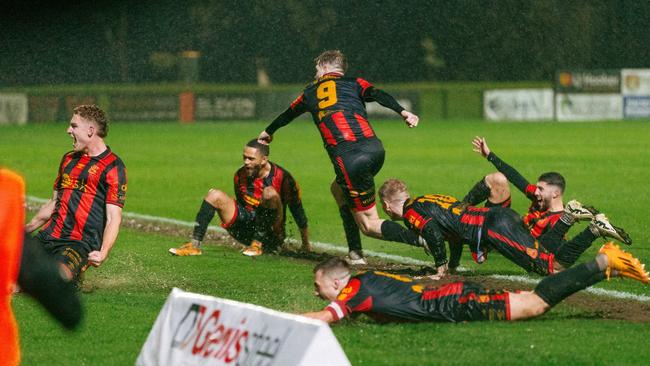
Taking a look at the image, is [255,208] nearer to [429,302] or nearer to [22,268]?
[429,302]

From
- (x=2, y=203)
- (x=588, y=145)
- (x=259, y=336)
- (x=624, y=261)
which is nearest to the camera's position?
(x=2, y=203)

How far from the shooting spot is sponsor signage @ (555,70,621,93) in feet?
151

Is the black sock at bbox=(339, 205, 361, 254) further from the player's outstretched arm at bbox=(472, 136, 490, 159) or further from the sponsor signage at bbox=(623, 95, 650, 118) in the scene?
the sponsor signage at bbox=(623, 95, 650, 118)

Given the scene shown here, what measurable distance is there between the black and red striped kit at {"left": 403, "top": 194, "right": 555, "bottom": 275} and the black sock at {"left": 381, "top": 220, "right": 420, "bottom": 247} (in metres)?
0.55

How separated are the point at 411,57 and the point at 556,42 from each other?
8084mm

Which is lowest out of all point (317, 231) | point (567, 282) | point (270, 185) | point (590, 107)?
point (317, 231)

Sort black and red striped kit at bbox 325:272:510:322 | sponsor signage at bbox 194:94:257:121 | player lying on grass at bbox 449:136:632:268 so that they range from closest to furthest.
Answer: black and red striped kit at bbox 325:272:510:322
player lying on grass at bbox 449:136:632:268
sponsor signage at bbox 194:94:257:121

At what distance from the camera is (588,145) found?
2967 cm

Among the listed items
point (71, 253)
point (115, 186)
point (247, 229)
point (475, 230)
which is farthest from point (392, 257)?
point (71, 253)

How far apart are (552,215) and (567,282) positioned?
9.77ft

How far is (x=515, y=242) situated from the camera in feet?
29.3

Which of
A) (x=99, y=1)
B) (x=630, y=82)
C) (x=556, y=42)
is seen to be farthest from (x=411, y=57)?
(x=630, y=82)

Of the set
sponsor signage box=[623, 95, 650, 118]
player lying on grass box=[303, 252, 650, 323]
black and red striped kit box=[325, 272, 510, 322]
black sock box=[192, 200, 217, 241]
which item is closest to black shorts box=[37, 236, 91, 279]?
player lying on grass box=[303, 252, 650, 323]

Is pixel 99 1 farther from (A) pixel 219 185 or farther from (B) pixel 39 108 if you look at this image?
(A) pixel 219 185
